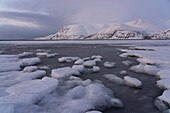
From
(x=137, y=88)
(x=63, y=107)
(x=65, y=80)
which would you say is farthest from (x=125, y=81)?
(x=63, y=107)

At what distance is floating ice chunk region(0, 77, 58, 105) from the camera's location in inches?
101

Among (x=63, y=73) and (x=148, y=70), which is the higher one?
(x=63, y=73)

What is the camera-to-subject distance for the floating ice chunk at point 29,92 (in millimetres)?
2564

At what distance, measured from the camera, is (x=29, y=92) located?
9.66 feet

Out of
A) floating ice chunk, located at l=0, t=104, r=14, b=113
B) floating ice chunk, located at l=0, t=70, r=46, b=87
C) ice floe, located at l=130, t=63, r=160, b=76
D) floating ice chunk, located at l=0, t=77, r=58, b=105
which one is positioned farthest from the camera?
ice floe, located at l=130, t=63, r=160, b=76

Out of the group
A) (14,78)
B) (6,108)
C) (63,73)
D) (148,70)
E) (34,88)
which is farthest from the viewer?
(148,70)

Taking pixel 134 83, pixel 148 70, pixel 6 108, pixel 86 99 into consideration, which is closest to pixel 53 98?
pixel 86 99

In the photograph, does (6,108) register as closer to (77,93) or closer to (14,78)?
(77,93)

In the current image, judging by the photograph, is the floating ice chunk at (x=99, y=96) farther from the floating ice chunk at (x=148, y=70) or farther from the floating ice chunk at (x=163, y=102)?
the floating ice chunk at (x=148, y=70)

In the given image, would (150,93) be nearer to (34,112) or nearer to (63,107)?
(63,107)

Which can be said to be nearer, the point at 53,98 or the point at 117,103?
the point at 117,103

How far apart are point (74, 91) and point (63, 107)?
2.27ft

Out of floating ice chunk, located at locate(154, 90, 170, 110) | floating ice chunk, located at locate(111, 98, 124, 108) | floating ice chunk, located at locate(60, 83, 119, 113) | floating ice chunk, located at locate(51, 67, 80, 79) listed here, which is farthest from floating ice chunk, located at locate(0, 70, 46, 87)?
floating ice chunk, located at locate(154, 90, 170, 110)

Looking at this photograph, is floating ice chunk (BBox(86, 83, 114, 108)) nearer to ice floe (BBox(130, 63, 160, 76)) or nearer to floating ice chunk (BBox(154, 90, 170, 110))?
floating ice chunk (BBox(154, 90, 170, 110))
